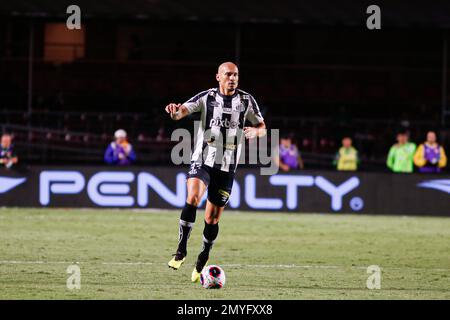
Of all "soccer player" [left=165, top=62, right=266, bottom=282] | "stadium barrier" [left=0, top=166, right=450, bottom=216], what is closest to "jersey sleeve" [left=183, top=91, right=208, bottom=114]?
"soccer player" [left=165, top=62, right=266, bottom=282]

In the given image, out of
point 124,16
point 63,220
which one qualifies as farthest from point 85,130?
point 63,220

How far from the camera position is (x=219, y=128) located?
9.84 meters

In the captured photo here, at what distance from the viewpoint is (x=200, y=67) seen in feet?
100

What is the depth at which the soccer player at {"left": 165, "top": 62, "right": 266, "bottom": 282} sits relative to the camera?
9703 millimetres

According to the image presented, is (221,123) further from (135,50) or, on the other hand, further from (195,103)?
(135,50)

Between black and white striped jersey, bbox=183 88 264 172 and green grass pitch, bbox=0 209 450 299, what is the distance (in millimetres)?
1298

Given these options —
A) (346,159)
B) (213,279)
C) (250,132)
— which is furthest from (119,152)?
(213,279)

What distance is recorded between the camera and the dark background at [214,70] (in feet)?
78.2

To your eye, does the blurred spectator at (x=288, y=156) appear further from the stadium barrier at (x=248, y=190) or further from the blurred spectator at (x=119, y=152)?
the blurred spectator at (x=119, y=152)

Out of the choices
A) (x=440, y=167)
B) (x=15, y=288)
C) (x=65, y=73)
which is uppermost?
(x=65, y=73)

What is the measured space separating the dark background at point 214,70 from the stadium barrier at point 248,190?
9.82ft

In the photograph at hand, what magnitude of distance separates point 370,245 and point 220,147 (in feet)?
16.6

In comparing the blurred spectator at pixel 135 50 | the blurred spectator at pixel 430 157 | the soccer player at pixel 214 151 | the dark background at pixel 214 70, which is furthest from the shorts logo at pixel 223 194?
the blurred spectator at pixel 135 50
